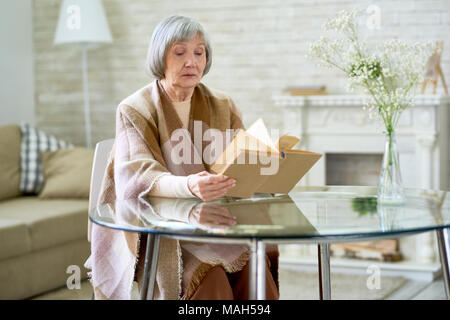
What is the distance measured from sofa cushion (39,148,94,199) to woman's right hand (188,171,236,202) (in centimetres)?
232

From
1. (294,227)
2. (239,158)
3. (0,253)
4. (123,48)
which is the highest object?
(123,48)

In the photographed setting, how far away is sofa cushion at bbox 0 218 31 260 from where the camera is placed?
3.19 meters

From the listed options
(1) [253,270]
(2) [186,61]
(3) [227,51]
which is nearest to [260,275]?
(1) [253,270]

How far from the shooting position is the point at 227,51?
437cm

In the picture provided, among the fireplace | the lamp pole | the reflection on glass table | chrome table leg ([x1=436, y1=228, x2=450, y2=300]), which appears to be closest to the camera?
the reflection on glass table

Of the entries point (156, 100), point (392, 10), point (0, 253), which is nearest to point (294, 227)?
point (156, 100)

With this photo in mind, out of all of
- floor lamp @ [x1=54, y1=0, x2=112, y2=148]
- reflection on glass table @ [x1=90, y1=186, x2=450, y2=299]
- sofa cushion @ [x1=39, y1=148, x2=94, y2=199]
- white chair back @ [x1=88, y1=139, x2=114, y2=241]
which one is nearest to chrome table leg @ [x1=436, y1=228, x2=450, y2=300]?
reflection on glass table @ [x1=90, y1=186, x2=450, y2=299]

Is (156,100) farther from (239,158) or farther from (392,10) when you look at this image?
(392,10)

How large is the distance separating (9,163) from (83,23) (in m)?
1.00

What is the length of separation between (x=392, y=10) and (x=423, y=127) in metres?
0.74

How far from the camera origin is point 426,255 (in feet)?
12.3

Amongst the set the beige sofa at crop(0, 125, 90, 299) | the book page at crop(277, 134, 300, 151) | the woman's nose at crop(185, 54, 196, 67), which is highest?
the woman's nose at crop(185, 54, 196, 67)
